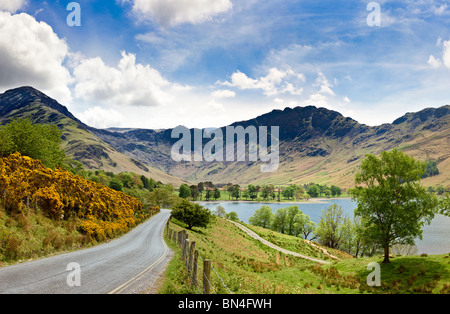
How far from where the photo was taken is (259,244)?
2331 inches

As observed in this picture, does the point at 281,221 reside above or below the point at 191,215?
below

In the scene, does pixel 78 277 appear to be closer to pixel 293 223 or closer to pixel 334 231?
pixel 334 231

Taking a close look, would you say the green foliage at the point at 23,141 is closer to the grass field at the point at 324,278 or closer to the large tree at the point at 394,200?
the grass field at the point at 324,278

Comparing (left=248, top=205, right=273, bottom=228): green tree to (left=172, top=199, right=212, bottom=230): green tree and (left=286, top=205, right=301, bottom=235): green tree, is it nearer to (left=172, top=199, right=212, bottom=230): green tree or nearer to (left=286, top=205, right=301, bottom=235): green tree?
(left=286, top=205, right=301, bottom=235): green tree

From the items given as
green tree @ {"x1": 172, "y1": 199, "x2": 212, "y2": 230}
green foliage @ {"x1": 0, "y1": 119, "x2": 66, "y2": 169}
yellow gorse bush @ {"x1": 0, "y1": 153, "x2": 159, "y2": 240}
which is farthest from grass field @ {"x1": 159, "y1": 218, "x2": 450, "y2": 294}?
green foliage @ {"x1": 0, "y1": 119, "x2": 66, "y2": 169}

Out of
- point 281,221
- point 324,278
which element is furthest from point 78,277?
point 281,221

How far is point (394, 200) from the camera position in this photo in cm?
3238

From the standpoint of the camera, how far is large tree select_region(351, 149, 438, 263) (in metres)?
30.6

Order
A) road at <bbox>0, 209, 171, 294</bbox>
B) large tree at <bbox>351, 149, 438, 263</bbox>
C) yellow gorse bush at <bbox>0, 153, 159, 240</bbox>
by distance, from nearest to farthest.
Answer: road at <bbox>0, 209, 171, 294</bbox> < yellow gorse bush at <bbox>0, 153, 159, 240</bbox> < large tree at <bbox>351, 149, 438, 263</bbox>

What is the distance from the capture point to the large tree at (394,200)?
3058 cm

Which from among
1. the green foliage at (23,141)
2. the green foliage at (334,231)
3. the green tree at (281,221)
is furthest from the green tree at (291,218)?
the green foliage at (23,141)

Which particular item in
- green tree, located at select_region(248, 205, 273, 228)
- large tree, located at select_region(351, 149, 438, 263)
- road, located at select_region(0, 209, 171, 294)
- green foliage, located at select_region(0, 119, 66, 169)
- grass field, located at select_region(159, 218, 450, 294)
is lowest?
green tree, located at select_region(248, 205, 273, 228)
